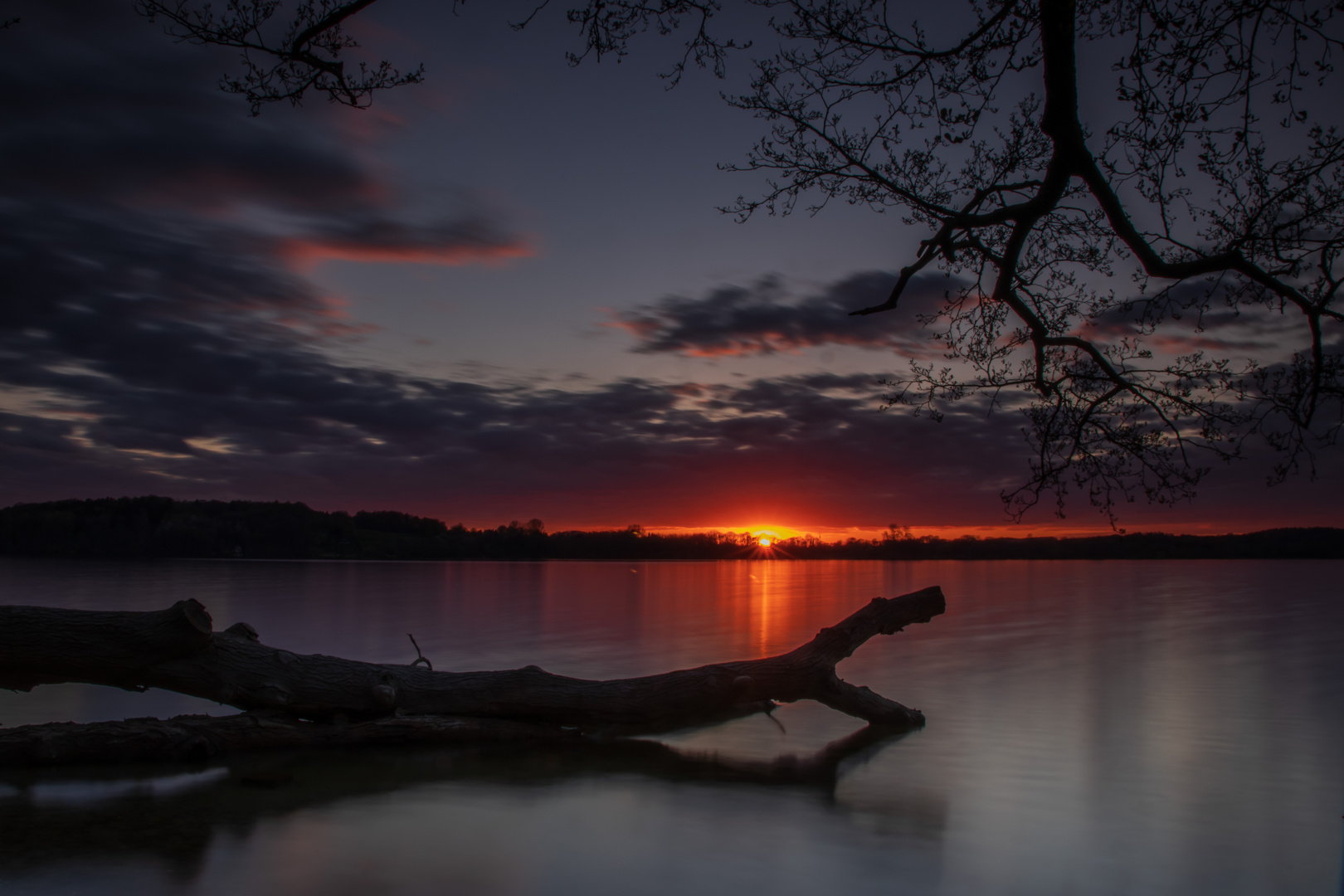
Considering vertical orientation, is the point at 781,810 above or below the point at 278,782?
below

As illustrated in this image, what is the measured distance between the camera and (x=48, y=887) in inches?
205

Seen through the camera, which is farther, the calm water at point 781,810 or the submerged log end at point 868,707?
the submerged log end at point 868,707

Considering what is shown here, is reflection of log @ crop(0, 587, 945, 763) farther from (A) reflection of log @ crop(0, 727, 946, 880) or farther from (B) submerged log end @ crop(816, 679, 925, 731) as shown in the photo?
(A) reflection of log @ crop(0, 727, 946, 880)

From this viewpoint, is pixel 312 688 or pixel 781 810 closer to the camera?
pixel 781 810

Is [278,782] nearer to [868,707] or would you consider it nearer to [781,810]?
[781,810]

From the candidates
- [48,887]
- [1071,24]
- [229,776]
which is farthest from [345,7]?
[229,776]

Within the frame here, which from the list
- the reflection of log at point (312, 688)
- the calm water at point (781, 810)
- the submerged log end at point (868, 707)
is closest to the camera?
the calm water at point (781, 810)

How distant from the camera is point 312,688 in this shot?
353 inches

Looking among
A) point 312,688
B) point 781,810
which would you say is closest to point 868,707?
point 781,810

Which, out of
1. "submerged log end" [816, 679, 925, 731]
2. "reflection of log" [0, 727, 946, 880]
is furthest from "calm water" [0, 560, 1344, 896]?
"submerged log end" [816, 679, 925, 731]

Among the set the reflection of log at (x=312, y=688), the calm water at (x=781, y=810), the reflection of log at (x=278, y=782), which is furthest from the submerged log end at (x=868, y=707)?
the reflection of log at (x=278, y=782)

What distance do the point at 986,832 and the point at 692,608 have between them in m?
30.4

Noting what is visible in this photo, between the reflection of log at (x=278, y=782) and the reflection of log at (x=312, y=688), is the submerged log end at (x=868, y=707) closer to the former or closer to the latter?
the reflection of log at (x=312, y=688)

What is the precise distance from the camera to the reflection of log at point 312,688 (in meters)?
8.23
